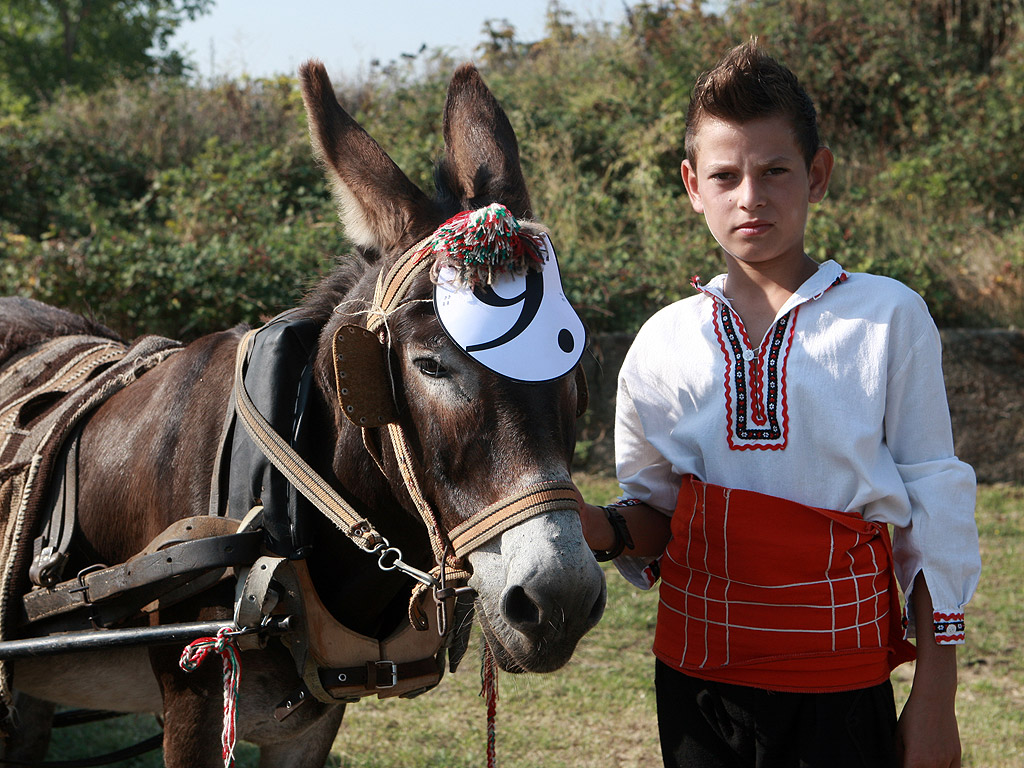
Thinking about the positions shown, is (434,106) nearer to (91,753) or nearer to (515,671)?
(91,753)

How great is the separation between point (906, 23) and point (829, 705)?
11.1 meters

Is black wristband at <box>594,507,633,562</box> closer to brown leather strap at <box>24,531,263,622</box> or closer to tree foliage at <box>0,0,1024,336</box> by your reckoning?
brown leather strap at <box>24,531,263,622</box>

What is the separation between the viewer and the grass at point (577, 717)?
3.38 metres

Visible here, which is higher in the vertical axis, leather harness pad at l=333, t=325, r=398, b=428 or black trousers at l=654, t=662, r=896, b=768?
leather harness pad at l=333, t=325, r=398, b=428

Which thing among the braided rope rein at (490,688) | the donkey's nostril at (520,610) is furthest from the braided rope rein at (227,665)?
the donkey's nostril at (520,610)

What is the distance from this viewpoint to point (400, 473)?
172cm

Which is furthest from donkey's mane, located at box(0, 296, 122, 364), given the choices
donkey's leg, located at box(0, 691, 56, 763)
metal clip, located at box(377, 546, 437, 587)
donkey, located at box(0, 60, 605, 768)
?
metal clip, located at box(377, 546, 437, 587)

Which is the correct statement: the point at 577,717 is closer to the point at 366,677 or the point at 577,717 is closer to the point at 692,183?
the point at 366,677

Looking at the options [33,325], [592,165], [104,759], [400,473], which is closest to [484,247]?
[400,473]

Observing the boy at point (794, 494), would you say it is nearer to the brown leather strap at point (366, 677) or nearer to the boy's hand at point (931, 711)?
the boy's hand at point (931, 711)

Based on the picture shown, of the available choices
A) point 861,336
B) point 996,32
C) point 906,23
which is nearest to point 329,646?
point 861,336

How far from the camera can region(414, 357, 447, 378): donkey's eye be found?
1.64 meters

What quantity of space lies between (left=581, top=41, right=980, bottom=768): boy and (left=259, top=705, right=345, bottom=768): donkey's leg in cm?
98

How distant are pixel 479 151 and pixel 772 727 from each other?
136 centimetres
